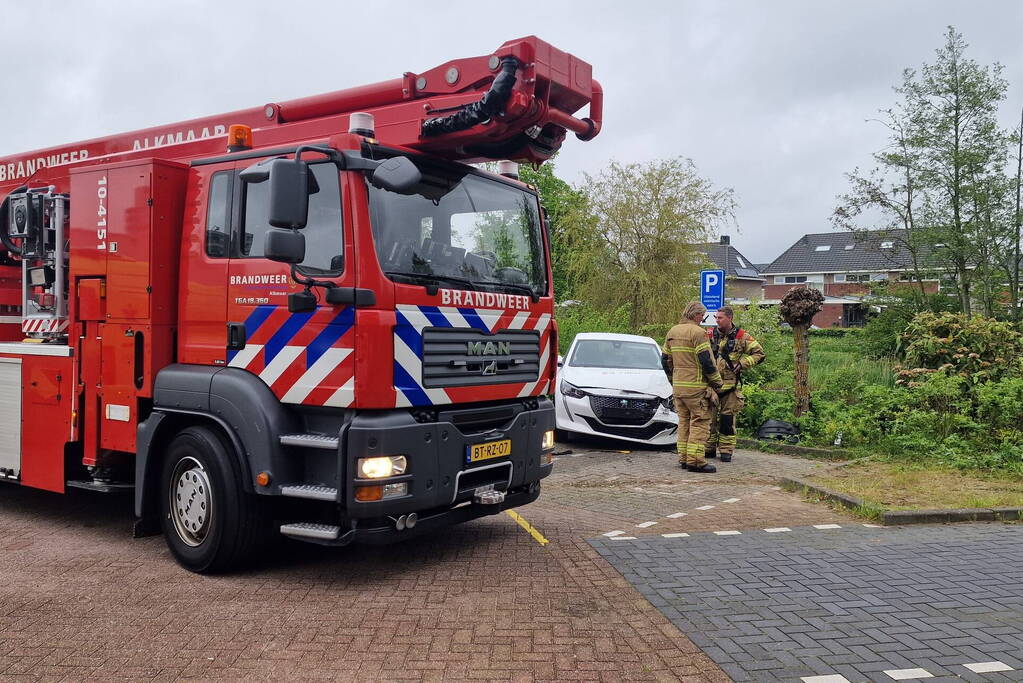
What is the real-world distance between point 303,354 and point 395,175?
3.98ft

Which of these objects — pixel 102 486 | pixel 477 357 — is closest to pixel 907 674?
pixel 477 357

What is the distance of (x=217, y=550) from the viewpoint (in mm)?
5273

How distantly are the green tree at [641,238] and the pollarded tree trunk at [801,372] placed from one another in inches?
470

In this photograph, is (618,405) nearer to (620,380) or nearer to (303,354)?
(620,380)

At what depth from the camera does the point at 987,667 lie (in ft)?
13.1

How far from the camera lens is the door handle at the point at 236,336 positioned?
5.37 metres

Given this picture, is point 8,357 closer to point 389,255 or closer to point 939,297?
point 389,255

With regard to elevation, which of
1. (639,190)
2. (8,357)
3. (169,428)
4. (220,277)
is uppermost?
(639,190)

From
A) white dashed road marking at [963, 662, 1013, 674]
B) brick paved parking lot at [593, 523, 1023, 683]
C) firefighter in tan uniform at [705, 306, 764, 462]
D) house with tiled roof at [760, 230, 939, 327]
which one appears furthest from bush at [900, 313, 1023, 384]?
house with tiled roof at [760, 230, 939, 327]

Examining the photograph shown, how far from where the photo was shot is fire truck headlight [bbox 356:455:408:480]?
4.83 metres

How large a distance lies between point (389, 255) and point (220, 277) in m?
1.26

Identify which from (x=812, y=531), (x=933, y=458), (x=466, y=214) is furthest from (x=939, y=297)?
(x=466, y=214)

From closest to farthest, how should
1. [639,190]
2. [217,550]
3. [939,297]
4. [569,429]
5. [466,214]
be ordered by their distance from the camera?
[217,550]
[466,214]
[569,429]
[939,297]
[639,190]

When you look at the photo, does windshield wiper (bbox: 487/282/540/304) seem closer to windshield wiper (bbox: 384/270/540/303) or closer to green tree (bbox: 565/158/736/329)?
windshield wiper (bbox: 384/270/540/303)
